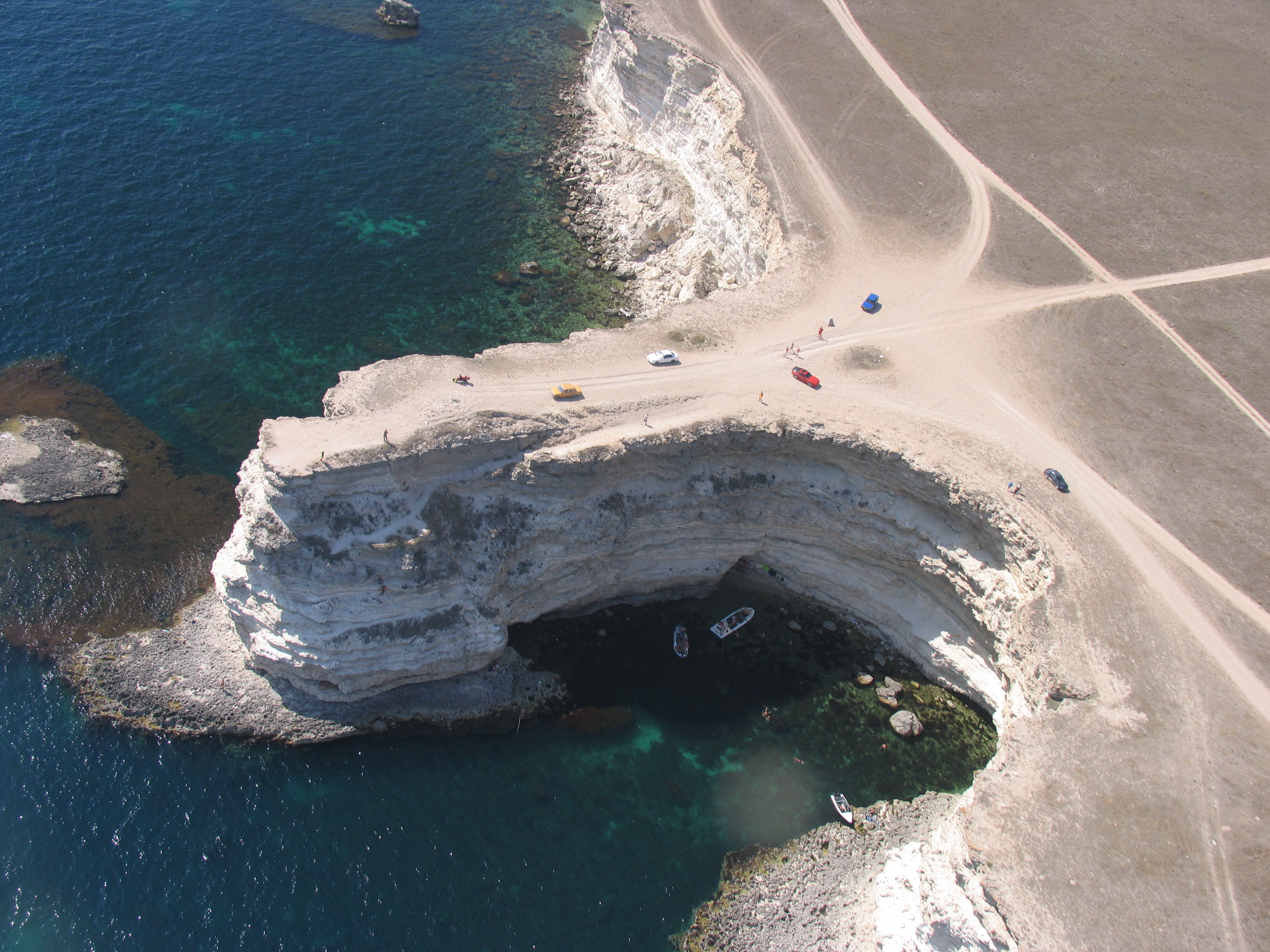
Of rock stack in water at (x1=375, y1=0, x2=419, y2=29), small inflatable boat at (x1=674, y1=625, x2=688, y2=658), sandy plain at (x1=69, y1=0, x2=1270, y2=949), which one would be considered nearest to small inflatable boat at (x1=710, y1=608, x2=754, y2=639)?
small inflatable boat at (x1=674, y1=625, x2=688, y2=658)

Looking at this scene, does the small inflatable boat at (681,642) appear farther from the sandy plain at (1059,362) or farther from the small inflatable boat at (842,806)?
the sandy plain at (1059,362)

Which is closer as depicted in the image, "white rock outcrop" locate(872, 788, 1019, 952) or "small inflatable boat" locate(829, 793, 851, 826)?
"white rock outcrop" locate(872, 788, 1019, 952)

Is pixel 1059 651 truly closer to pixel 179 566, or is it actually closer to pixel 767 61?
pixel 179 566

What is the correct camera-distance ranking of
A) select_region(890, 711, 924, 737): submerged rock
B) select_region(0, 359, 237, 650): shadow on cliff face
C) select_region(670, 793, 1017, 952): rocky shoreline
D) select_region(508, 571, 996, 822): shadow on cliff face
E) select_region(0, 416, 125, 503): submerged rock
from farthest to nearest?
select_region(0, 416, 125, 503): submerged rock < select_region(0, 359, 237, 650): shadow on cliff face < select_region(890, 711, 924, 737): submerged rock < select_region(508, 571, 996, 822): shadow on cliff face < select_region(670, 793, 1017, 952): rocky shoreline

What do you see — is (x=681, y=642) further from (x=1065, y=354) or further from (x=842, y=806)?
(x=1065, y=354)

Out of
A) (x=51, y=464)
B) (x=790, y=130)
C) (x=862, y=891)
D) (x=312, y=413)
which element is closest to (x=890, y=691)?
(x=862, y=891)

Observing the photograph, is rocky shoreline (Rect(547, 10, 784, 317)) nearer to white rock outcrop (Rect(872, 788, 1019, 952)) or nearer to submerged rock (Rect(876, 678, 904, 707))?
submerged rock (Rect(876, 678, 904, 707))

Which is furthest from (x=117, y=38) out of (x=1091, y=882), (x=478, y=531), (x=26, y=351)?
(x=1091, y=882)
